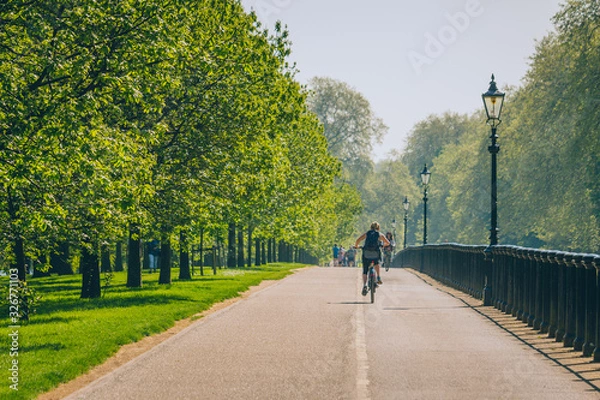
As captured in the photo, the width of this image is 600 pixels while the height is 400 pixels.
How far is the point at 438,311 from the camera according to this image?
18.7 m

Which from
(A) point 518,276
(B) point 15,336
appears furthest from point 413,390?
(A) point 518,276

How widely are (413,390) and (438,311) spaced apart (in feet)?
32.0

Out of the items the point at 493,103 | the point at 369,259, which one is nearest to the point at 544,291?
the point at 369,259

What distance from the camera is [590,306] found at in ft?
38.4

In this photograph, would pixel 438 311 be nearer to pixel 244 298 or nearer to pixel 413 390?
pixel 244 298

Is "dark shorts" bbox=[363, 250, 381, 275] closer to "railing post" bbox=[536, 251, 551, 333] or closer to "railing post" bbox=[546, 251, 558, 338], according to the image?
"railing post" bbox=[536, 251, 551, 333]

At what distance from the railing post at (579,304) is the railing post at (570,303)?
0.86 ft

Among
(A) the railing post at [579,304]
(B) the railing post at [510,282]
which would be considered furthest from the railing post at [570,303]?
(B) the railing post at [510,282]

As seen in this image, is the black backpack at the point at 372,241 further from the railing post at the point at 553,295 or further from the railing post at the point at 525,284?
the railing post at the point at 553,295

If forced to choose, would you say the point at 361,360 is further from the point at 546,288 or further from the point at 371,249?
the point at 371,249

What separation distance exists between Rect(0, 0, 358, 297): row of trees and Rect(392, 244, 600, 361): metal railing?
675cm

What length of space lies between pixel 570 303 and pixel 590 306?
3.47 ft

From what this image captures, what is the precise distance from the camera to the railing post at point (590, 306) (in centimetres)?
1158

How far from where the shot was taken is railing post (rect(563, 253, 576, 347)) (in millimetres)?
12625
